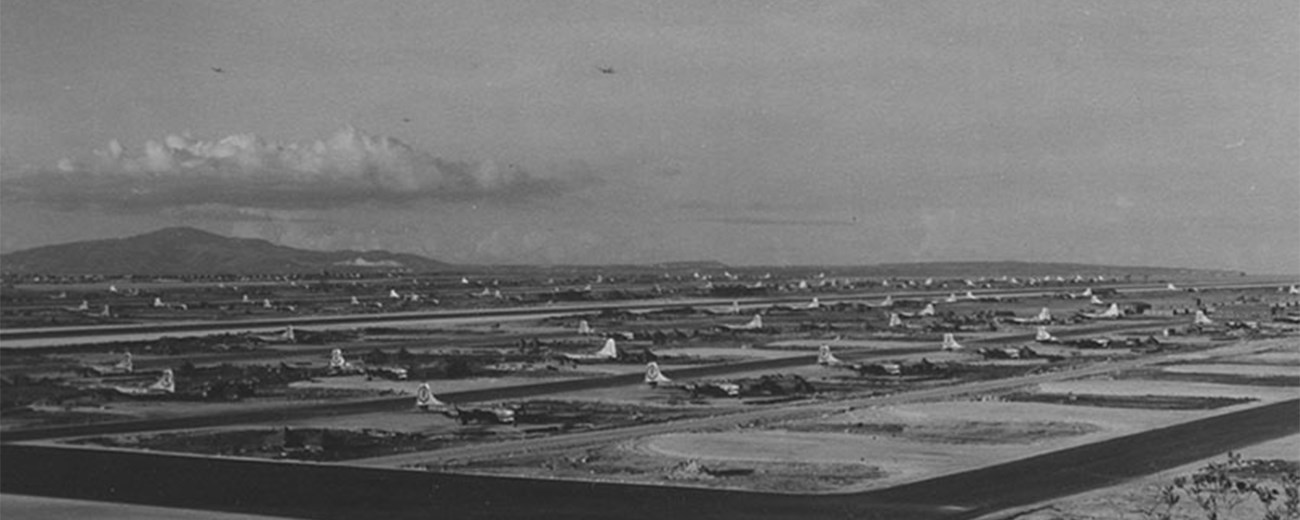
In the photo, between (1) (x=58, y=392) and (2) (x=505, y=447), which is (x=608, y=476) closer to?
(2) (x=505, y=447)

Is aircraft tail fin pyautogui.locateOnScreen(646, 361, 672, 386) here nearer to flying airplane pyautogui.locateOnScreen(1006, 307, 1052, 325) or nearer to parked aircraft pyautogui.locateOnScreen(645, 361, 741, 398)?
parked aircraft pyautogui.locateOnScreen(645, 361, 741, 398)

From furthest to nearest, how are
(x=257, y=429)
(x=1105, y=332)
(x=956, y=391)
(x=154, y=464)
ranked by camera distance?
(x=1105, y=332) < (x=956, y=391) < (x=257, y=429) < (x=154, y=464)

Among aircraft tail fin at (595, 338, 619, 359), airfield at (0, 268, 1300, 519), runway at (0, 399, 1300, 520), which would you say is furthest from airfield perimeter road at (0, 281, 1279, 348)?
runway at (0, 399, 1300, 520)

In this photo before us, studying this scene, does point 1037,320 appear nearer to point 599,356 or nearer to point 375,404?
point 599,356

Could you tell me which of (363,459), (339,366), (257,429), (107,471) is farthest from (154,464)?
(339,366)

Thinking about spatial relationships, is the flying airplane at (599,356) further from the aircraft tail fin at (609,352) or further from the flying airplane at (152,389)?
the flying airplane at (152,389)
